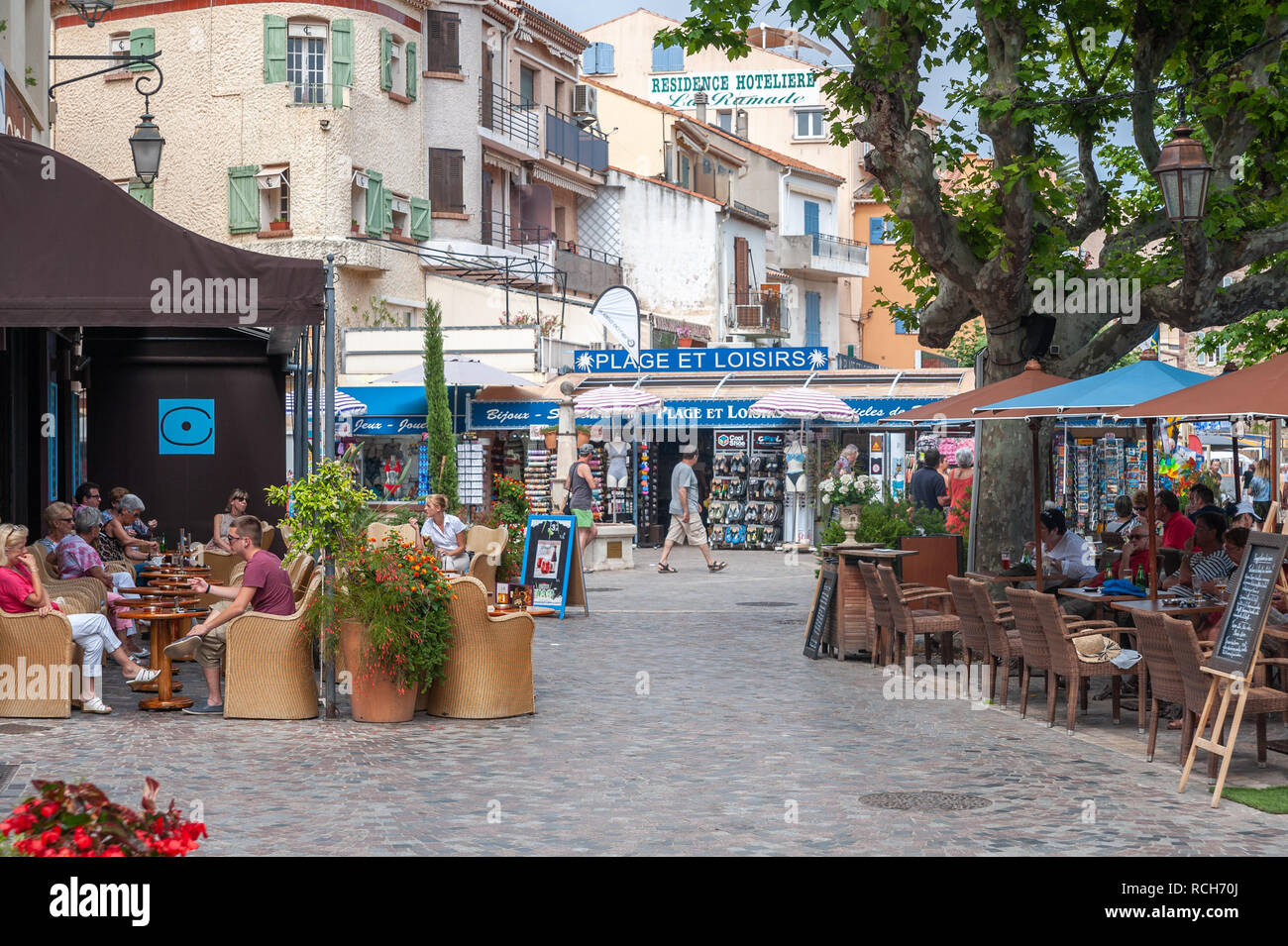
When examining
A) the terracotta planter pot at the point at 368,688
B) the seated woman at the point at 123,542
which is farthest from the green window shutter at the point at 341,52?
the terracotta planter pot at the point at 368,688

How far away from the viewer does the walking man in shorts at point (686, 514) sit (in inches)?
990

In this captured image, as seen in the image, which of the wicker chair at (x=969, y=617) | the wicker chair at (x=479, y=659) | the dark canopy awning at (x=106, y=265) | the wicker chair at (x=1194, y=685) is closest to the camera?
the wicker chair at (x=1194, y=685)

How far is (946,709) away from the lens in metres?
11.5

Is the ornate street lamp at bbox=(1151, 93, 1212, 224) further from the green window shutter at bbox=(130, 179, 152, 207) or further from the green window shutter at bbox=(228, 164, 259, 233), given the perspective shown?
the green window shutter at bbox=(130, 179, 152, 207)

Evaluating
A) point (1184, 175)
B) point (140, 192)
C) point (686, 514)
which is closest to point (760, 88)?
point (140, 192)

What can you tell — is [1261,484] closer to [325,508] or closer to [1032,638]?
[1032,638]

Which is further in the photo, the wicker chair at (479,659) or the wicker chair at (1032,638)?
the wicker chair at (479,659)

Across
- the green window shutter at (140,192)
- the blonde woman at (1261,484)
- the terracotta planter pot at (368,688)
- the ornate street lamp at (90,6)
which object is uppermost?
the green window shutter at (140,192)

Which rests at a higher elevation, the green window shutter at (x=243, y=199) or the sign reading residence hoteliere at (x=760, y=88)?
the sign reading residence hoteliere at (x=760, y=88)

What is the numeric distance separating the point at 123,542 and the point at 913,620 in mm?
8011

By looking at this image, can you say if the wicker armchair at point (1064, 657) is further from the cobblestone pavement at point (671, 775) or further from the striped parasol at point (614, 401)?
the striped parasol at point (614, 401)

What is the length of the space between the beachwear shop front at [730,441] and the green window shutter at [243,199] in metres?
7.59

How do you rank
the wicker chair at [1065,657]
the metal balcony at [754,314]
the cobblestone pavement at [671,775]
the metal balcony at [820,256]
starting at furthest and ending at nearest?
1. the metal balcony at [820,256]
2. the metal balcony at [754,314]
3. the wicker chair at [1065,657]
4. the cobblestone pavement at [671,775]

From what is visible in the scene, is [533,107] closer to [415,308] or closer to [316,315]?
[415,308]
